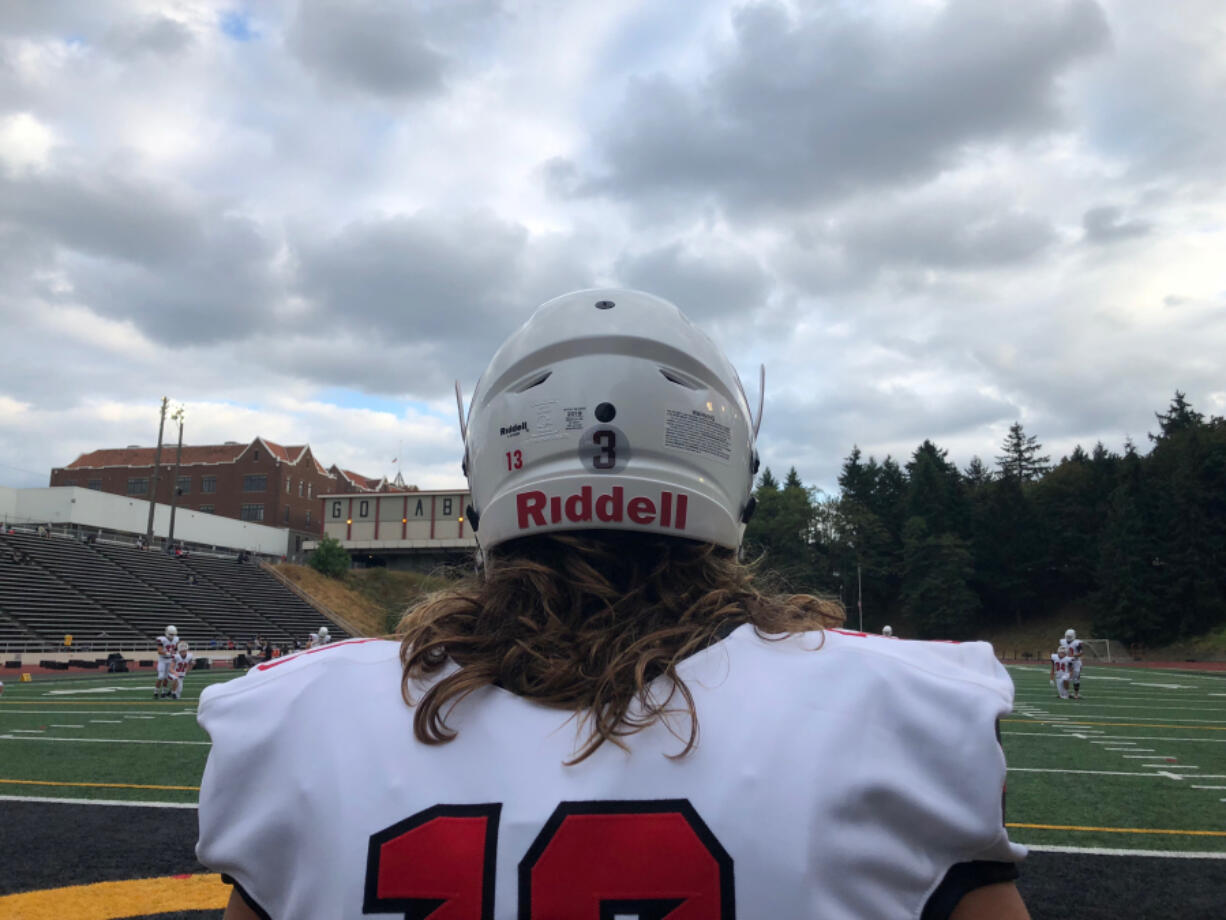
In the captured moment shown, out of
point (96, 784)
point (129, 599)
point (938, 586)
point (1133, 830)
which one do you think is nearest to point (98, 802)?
point (96, 784)

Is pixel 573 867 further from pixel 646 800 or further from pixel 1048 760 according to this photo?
pixel 1048 760

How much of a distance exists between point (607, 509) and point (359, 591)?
47872 mm

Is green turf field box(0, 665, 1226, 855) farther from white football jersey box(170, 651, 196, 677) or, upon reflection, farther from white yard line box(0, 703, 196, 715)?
white football jersey box(170, 651, 196, 677)

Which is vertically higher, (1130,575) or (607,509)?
(1130,575)

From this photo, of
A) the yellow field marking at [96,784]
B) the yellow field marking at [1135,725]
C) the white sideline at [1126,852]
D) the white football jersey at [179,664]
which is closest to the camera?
the white sideline at [1126,852]

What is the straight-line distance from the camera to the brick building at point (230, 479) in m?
59.5

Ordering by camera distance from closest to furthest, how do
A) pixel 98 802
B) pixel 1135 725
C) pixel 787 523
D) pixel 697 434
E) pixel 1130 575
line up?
1. pixel 697 434
2. pixel 98 802
3. pixel 1135 725
4. pixel 1130 575
5. pixel 787 523

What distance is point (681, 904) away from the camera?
1.06 metres

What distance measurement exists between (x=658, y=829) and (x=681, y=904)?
0.09 m

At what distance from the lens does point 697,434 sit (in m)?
1.75

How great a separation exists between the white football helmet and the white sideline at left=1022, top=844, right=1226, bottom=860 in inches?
216

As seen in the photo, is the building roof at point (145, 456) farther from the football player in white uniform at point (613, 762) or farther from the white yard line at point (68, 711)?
the football player in white uniform at point (613, 762)

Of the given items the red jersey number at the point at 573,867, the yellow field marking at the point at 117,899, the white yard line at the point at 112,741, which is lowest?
the white yard line at the point at 112,741

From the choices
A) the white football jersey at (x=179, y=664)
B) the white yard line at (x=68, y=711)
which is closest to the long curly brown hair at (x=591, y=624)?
the white yard line at (x=68, y=711)
